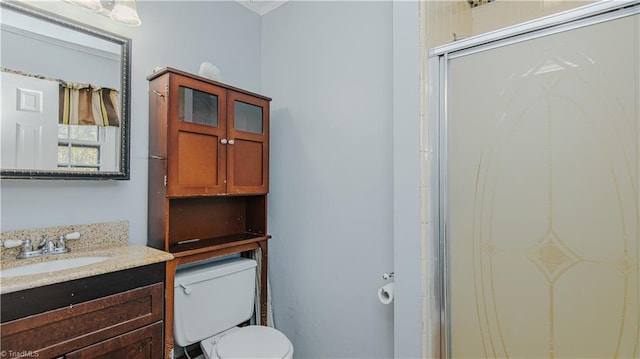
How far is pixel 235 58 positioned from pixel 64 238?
4.57ft

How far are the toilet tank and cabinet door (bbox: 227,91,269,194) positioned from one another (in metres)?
0.45

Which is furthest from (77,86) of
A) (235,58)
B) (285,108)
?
(285,108)

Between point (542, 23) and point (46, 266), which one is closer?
point (542, 23)

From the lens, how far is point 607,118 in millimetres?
1027

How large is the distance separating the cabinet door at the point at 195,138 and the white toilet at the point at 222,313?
17.6 inches

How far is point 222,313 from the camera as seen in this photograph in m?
1.71

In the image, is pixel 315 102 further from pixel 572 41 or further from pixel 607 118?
pixel 607 118

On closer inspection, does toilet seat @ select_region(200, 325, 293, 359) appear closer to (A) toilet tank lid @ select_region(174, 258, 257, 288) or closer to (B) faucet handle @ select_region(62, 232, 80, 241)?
(A) toilet tank lid @ select_region(174, 258, 257, 288)

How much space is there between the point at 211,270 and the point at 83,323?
2.07 ft

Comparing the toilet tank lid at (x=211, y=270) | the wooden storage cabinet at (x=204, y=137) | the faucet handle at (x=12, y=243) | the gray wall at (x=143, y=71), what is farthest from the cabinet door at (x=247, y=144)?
the faucet handle at (x=12, y=243)

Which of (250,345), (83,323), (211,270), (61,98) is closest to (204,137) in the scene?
(61,98)

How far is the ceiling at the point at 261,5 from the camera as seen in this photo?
6.90 ft

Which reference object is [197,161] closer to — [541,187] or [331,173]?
[331,173]

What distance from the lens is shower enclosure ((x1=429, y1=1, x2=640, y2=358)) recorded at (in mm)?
1009
